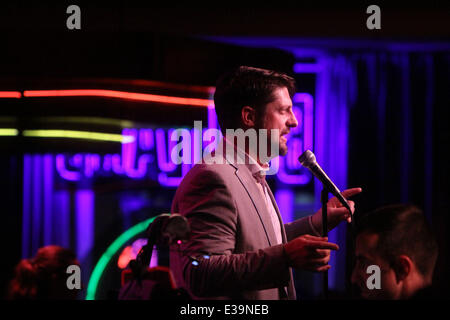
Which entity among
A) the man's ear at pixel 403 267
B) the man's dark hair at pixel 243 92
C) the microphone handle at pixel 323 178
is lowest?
the man's ear at pixel 403 267

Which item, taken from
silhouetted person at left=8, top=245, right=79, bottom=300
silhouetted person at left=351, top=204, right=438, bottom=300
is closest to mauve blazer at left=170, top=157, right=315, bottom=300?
silhouetted person at left=351, top=204, right=438, bottom=300

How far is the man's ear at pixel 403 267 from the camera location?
7.52 feet

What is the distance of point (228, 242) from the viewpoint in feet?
7.61

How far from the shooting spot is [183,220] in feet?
6.15

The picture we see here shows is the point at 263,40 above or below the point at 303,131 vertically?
above

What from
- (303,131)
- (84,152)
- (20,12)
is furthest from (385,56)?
(20,12)

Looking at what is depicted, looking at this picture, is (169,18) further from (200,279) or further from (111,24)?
(200,279)

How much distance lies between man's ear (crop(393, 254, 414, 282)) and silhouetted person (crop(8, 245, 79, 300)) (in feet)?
5.92

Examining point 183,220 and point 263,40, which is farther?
point 263,40

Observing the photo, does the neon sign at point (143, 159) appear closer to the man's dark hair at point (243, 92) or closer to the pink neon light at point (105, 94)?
the pink neon light at point (105, 94)

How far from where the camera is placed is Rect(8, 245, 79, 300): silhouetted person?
3.21 metres

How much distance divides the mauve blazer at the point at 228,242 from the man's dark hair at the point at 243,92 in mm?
293

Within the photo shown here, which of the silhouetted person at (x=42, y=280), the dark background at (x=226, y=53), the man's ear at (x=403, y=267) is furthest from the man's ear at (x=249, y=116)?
the dark background at (x=226, y=53)
